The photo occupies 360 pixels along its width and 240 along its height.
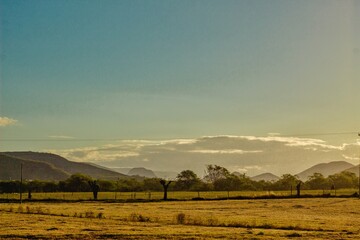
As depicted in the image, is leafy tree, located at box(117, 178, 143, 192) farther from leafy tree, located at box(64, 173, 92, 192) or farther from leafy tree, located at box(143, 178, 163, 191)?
leafy tree, located at box(64, 173, 92, 192)

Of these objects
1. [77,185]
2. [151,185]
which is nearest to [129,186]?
[151,185]

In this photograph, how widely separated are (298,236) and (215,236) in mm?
5874

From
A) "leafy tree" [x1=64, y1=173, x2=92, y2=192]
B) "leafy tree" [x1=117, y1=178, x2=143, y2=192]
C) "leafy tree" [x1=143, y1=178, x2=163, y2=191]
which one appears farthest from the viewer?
"leafy tree" [x1=143, y1=178, x2=163, y2=191]

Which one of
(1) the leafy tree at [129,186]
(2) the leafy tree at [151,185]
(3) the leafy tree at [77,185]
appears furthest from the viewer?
(2) the leafy tree at [151,185]

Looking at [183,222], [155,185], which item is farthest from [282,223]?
[155,185]

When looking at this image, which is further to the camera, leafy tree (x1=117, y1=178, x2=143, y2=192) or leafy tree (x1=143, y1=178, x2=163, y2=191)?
leafy tree (x1=143, y1=178, x2=163, y2=191)

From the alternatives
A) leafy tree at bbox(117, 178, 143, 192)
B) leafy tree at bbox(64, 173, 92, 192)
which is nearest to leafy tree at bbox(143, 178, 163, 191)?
leafy tree at bbox(117, 178, 143, 192)

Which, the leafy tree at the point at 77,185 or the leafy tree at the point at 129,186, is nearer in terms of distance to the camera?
the leafy tree at the point at 77,185

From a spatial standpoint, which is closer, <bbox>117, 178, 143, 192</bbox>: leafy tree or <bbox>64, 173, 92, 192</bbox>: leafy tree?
<bbox>64, 173, 92, 192</bbox>: leafy tree

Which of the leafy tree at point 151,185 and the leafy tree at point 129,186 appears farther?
the leafy tree at point 151,185

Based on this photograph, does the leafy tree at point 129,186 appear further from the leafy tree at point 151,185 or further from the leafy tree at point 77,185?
the leafy tree at point 77,185

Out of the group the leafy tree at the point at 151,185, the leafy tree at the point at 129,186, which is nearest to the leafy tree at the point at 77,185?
the leafy tree at the point at 129,186

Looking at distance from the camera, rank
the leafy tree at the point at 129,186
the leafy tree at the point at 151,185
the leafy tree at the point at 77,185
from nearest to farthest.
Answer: the leafy tree at the point at 77,185 → the leafy tree at the point at 129,186 → the leafy tree at the point at 151,185

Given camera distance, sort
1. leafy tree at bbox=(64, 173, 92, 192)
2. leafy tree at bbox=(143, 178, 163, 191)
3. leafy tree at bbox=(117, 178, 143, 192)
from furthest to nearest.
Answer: leafy tree at bbox=(143, 178, 163, 191) < leafy tree at bbox=(117, 178, 143, 192) < leafy tree at bbox=(64, 173, 92, 192)
